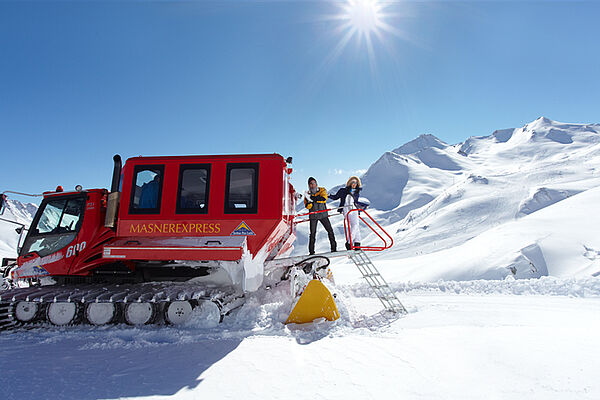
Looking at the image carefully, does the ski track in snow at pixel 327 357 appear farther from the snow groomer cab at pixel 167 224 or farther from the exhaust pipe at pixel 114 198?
the exhaust pipe at pixel 114 198

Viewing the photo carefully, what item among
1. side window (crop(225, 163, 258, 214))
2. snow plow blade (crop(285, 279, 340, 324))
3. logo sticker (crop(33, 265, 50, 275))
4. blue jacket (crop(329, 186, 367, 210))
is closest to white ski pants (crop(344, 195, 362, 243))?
blue jacket (crop(329, 186, 367, 210))

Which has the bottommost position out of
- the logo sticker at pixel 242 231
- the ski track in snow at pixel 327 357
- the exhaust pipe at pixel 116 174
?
the ski track in snow at pixel 327 357

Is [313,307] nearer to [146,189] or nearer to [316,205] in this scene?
[316,205]

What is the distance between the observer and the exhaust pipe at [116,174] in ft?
20.9

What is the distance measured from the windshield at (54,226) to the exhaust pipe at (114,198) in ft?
2.46

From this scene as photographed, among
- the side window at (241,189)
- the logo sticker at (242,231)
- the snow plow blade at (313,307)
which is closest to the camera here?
the snow plow blade at (313,307)

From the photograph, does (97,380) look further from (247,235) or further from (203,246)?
(247,235)

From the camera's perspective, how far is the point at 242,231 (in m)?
5.93

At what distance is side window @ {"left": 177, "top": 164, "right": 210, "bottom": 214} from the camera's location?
6082 mm

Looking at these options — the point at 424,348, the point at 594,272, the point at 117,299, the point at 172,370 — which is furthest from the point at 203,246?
the point at 594,272

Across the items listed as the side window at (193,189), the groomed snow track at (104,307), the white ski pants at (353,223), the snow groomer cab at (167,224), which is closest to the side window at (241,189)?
the snow groomer cab at (167,224)

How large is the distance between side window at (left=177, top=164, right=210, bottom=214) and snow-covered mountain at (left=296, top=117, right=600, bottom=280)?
9.69 metres

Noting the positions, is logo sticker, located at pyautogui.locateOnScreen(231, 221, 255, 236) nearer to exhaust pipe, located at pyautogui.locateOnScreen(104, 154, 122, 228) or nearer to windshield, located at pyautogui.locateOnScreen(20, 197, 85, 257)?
exhaust pipe, located at pyautogui.locateOnScreen(104, 154, 122, 228)

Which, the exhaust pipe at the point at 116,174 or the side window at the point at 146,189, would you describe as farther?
the exhaust pipe at the point at 116,174
